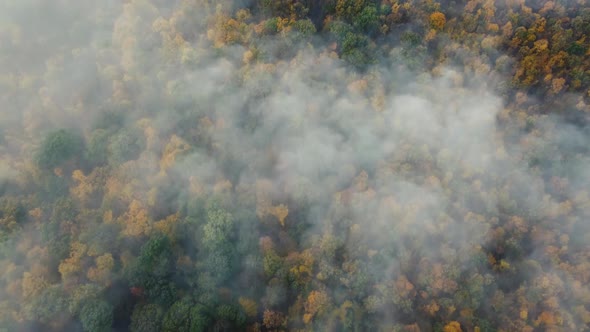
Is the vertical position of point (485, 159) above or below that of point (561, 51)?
below

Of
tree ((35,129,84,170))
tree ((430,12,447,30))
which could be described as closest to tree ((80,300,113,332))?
tree ((35,129,84,170))

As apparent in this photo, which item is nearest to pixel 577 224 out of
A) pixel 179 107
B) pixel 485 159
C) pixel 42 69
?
pixel 485 159

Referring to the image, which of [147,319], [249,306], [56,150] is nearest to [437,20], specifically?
[249,306]

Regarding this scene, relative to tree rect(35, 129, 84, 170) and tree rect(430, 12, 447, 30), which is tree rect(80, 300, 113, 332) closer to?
tree rect(35, 129, 84, 170)

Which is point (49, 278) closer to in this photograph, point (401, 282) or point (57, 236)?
point (57, 236)

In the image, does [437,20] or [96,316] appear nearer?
[96,316]

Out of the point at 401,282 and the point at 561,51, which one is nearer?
the point at 401,282

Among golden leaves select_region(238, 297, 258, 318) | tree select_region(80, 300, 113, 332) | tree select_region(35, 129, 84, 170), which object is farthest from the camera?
tree select_region(35, 129, 84, 170)

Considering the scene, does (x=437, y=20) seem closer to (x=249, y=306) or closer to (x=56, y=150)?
(x=249, y=306)
